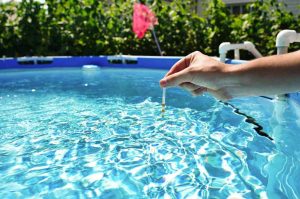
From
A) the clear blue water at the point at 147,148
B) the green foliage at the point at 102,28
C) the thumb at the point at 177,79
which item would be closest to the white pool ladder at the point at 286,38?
the clear blue water at the point at 147,148

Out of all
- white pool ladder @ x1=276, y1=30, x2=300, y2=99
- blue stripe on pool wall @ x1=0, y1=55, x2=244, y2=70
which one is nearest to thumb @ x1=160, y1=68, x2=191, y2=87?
white pool ladder @ x1=276, y1=30, x2=300, y2=99

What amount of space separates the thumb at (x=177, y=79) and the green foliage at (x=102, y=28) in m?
8.58

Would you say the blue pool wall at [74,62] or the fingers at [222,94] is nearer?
the fingers at [222,94]

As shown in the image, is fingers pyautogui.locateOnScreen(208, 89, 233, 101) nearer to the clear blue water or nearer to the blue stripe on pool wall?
the clear blue water

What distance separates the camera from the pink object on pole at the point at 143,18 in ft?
31.9

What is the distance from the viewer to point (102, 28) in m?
10.4

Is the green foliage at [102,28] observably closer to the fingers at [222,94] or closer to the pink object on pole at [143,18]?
the pink object on pole at [143,18]

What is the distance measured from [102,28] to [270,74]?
9869mm

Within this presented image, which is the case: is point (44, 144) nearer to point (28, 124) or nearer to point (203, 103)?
point (28, 124)

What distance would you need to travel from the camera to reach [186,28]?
9953 millimetres

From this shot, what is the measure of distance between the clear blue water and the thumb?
3.68 feet

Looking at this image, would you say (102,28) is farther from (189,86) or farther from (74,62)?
(189,86)

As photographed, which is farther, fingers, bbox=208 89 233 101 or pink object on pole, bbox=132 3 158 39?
pink object on pole, bbox=132 3 158 39

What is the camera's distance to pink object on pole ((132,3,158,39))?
971cm
